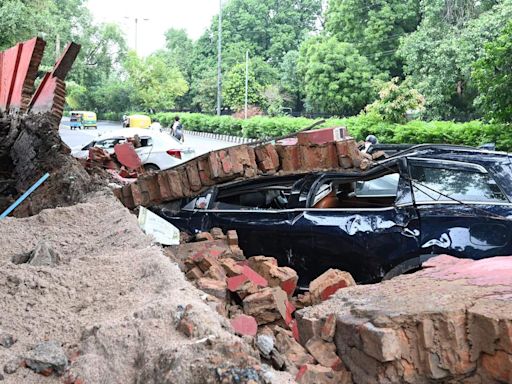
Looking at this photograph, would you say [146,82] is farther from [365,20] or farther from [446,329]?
[446,329]

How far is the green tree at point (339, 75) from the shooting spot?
43719 mm

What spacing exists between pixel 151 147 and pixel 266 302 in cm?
1077

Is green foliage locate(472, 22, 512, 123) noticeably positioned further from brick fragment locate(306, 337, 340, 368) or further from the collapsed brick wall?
brick fragment locate(306, 337, 340, 368)

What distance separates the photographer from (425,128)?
22109mm

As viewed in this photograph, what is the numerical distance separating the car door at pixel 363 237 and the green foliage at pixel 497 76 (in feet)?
28.2

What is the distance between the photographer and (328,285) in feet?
15.3

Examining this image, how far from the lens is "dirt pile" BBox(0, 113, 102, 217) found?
285 inches

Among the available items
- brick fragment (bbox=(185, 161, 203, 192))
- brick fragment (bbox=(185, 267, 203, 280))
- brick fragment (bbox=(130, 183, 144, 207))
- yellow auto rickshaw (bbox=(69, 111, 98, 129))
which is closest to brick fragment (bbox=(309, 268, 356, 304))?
brick fragment (bbox=(185, 267, 203, 280))

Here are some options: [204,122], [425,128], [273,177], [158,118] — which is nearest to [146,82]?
[158,118]

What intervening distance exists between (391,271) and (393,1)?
43.8 meters

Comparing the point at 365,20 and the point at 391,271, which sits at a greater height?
the point at 365,20

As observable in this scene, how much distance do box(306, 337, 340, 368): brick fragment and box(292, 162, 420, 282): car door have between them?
2.03 metres

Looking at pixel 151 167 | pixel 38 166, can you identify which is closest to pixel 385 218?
pixel 38 166

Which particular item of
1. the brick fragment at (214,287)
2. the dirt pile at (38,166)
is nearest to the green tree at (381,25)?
the dirt pile at (38,166)
